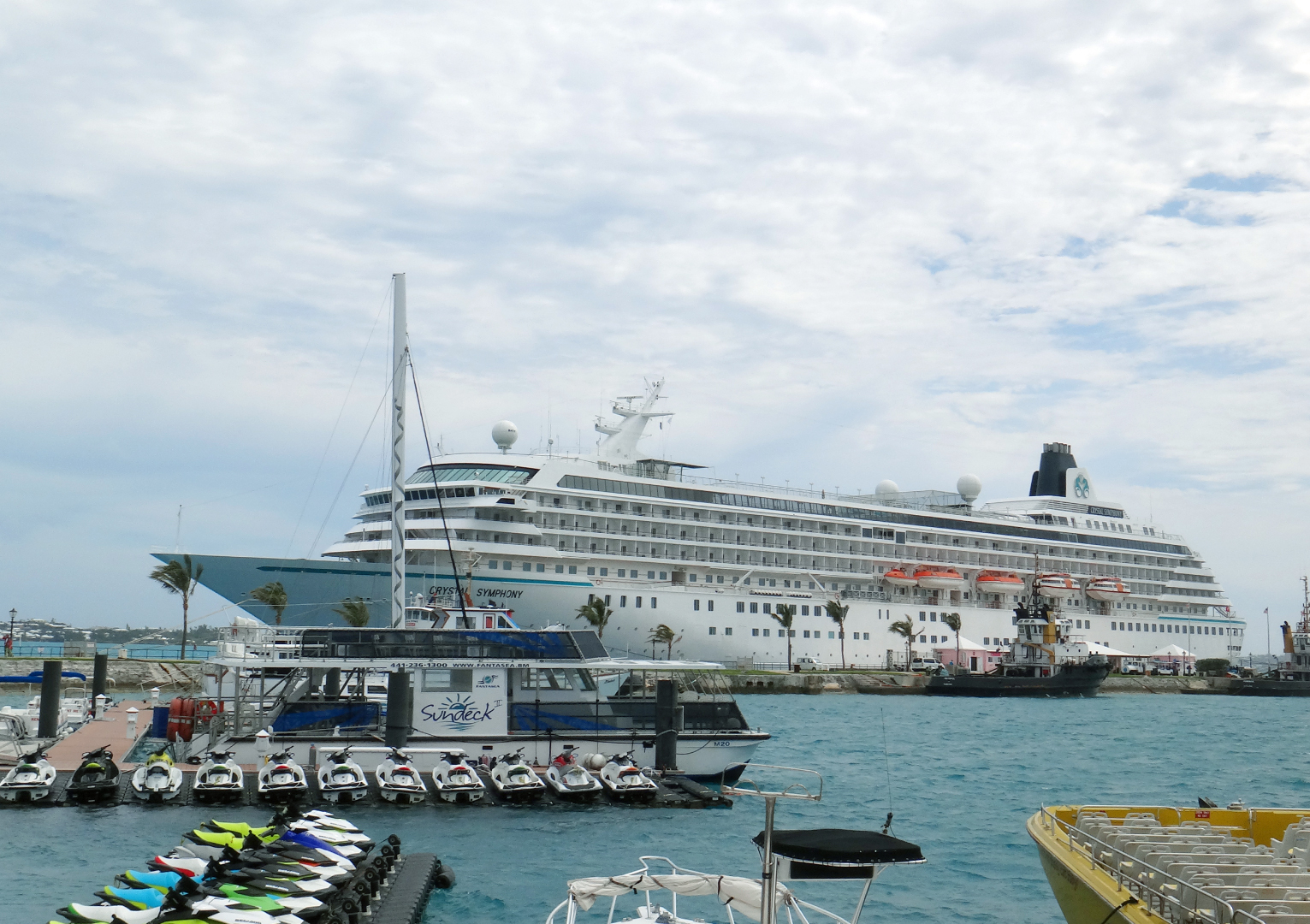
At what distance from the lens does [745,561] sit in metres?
71.2

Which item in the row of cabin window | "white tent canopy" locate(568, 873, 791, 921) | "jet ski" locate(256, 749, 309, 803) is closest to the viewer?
"white tent canopy" locate(568, 873, 791, 921)

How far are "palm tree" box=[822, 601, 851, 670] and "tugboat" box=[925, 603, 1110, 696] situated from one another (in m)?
7.08

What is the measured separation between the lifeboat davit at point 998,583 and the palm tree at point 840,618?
43.6 ft

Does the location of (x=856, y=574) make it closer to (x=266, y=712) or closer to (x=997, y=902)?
(x=266, y=712)

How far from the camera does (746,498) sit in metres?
72.9

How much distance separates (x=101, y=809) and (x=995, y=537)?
238ft

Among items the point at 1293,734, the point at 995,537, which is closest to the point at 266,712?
the point at 1293,734

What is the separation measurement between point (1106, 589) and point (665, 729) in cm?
7034

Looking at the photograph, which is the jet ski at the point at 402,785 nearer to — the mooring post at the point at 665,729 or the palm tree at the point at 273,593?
the mooring post at the point at 665,729

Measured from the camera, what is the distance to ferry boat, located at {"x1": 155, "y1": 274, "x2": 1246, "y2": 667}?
58.2m

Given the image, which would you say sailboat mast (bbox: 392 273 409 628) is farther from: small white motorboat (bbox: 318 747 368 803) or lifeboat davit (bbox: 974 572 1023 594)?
lifeboat davit (bbox: 974 572 1023 594)

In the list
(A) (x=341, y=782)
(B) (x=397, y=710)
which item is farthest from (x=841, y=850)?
(B) (x=397, y=710)

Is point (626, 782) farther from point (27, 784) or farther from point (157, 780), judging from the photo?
point (27, 784)

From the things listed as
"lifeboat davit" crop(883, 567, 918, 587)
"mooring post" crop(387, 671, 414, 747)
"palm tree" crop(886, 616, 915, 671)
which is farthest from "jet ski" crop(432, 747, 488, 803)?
"lifeboat davit" crop(883, 567, 918, 587)
